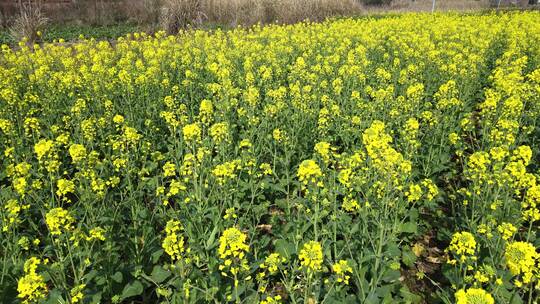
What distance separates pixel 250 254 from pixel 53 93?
15.8ft

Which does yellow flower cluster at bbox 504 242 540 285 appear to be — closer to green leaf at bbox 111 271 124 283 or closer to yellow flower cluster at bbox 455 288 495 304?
yellow flower cluster at bbox 455 288 495 304

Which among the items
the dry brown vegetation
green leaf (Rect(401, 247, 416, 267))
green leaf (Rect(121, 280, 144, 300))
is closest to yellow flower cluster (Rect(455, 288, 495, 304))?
green leaf (Rect(401, 247, 416, 267))

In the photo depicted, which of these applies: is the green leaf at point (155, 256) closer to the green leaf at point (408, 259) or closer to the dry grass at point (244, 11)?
the green leaf at point (408, 259)

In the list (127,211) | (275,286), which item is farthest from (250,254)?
(127,211)

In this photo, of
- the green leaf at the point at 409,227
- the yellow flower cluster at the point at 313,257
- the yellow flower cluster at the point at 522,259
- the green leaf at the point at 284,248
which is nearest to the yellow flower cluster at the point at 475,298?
the yellow flower cluster at the point at 522,259

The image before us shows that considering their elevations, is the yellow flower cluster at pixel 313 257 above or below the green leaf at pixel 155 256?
above

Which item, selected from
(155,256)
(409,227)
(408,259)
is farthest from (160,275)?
(409,227)

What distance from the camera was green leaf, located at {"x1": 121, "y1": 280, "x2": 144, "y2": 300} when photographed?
110 inches

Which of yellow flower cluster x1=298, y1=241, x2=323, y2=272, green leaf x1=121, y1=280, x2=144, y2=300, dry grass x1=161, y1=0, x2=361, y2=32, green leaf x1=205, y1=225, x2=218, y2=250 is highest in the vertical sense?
dry grass x1=161, y1=0, x2=361, y2=32

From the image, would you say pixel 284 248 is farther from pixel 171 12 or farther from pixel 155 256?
pixel 171 12

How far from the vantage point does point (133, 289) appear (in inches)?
111

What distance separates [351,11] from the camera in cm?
2330

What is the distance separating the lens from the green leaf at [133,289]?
110 inches

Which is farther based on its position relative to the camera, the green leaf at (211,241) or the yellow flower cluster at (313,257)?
the green leaf at (211,241)
